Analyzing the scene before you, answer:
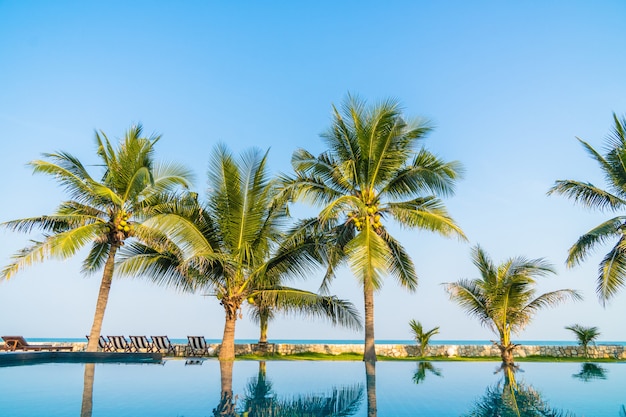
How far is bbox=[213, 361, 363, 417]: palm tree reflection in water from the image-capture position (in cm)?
477

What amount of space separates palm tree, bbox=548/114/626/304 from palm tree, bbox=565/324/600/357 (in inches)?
145

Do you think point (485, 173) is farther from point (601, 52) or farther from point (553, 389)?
point (553, 389)

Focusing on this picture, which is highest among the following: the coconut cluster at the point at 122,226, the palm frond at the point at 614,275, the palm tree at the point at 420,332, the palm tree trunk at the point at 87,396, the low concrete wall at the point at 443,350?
the coconut cluster at the point at 122,226

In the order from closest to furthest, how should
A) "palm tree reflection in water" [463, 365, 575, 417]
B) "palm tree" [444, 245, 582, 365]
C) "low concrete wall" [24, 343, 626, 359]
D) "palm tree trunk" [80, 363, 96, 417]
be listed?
"palm tree trunk" [80, 363, 96, 417] → "palm tree reflection in water" [463, 365, 575, 417] → "palm tree" [444, 245, 582, 365] → "low concrete wall" [24, 343, 626, 359]

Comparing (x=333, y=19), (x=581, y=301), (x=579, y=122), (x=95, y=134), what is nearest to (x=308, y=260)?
(x=95, y=134)

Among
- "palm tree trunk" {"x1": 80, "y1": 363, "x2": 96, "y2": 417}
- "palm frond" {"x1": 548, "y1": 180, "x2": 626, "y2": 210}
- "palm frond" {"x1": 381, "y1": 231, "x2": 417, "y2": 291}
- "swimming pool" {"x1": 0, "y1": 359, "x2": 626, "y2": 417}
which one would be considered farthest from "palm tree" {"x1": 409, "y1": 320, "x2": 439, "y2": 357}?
"palm tree trunk" {"x1": 80, "y1": 363, "x2": 96, "y2": 417}

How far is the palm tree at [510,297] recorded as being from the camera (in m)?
13.8

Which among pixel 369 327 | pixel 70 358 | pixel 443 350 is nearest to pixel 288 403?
pixel 369 327

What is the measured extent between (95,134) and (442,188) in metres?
10.7

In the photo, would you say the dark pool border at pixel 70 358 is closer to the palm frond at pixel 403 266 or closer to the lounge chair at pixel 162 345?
the lounge chair at pixel 162 345

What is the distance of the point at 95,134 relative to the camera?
12836 mm

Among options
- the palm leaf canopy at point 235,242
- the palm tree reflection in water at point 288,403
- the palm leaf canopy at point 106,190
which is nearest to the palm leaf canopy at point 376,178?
the palm leaf canopy at point 235,242

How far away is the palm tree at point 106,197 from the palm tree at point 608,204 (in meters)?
13.3

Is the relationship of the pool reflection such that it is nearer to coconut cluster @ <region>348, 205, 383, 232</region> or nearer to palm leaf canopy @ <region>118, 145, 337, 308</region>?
palm leaf canopy @ <region>118, 145, 337, 308</region>
